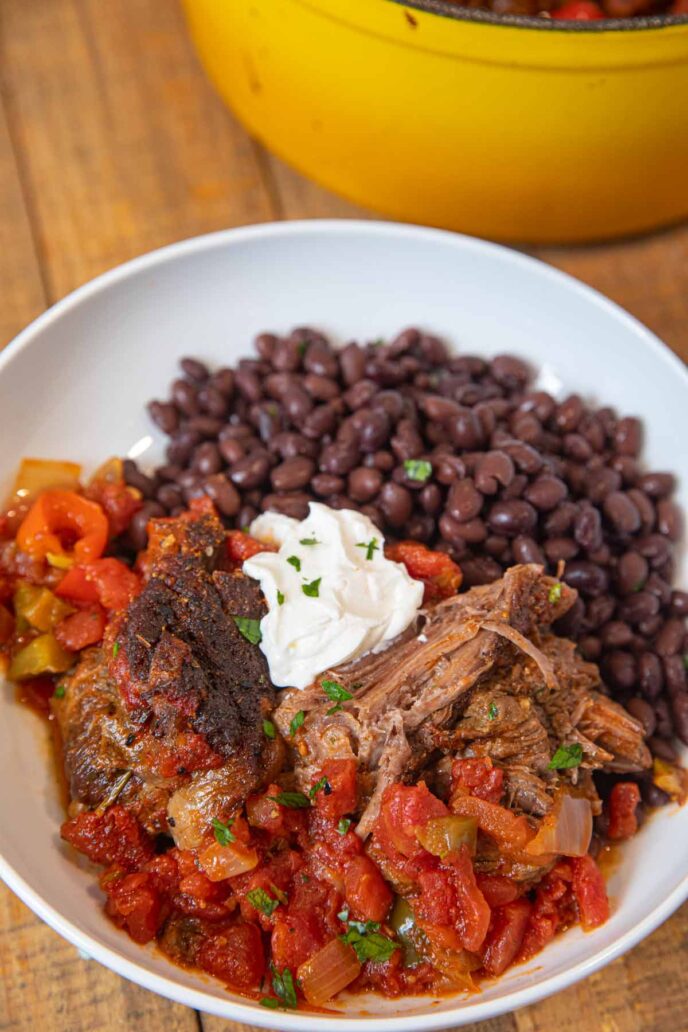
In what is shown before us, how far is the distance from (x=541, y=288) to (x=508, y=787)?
Answer: 2.04 metres

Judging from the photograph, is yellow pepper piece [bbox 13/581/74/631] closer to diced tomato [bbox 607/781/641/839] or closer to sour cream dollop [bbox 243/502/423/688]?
sour cream dollop [bbox 243/502/423/688]

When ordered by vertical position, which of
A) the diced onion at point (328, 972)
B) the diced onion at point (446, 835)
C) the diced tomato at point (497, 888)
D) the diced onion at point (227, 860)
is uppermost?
the diced onion at point (446, 835)

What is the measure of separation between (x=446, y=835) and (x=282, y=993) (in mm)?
657

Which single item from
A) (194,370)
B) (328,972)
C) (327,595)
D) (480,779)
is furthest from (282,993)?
(194,370)

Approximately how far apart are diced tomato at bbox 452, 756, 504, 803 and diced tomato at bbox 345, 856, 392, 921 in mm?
351

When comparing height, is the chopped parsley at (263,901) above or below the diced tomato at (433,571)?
below

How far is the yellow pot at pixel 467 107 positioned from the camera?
3574 millimetres

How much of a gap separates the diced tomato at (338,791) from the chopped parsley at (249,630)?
Result: 0.47 meters

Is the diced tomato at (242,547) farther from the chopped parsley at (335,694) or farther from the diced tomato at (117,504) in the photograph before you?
the chopped parsley at (335,694)

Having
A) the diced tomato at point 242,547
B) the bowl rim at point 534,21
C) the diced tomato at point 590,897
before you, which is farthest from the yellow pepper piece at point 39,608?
the bowl rim at point 534,21

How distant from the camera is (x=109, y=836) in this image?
3170 mm

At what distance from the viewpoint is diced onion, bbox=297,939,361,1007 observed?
296 cm

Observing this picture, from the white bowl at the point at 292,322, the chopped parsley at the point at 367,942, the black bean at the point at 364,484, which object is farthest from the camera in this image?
the white bowl at the point at 292,322

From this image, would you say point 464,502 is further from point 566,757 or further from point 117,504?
point 117,504
